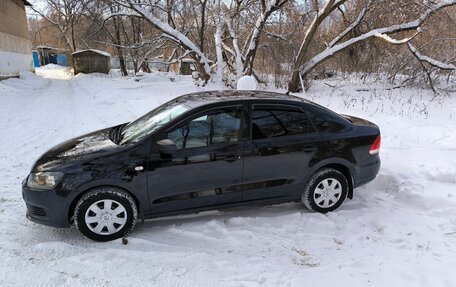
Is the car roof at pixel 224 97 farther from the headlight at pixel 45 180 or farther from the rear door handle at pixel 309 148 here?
the headlight at pixel 45 180

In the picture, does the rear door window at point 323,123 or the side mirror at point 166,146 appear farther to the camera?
the rear door window at point 323,123

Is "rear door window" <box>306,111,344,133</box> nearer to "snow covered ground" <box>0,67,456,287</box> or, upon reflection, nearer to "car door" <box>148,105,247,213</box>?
"car door" <box>148,105,247,213</box>

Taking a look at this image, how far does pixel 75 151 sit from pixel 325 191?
3.04 metres

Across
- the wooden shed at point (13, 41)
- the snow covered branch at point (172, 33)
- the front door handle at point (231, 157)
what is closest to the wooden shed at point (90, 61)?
the wooden shed at point (13, 41)

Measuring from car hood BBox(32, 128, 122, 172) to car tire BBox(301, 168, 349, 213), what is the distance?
2353 millimetres

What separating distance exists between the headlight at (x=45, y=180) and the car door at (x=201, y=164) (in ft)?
3.07

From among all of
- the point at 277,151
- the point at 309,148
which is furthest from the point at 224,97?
the point at 309,148

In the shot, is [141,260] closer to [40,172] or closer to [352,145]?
[40,172]

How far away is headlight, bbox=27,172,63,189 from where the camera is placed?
363 cm

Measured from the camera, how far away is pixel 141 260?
348 cm

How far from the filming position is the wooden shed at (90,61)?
Answer: 2655 cm

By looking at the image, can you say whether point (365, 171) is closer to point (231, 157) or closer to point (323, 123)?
point (323, 123)

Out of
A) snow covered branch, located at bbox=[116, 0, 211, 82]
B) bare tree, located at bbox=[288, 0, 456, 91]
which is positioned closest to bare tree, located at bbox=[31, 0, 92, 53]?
snow covered branch, located at bbox=[116, 0, 211, 82]

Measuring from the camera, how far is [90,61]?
26.9m
